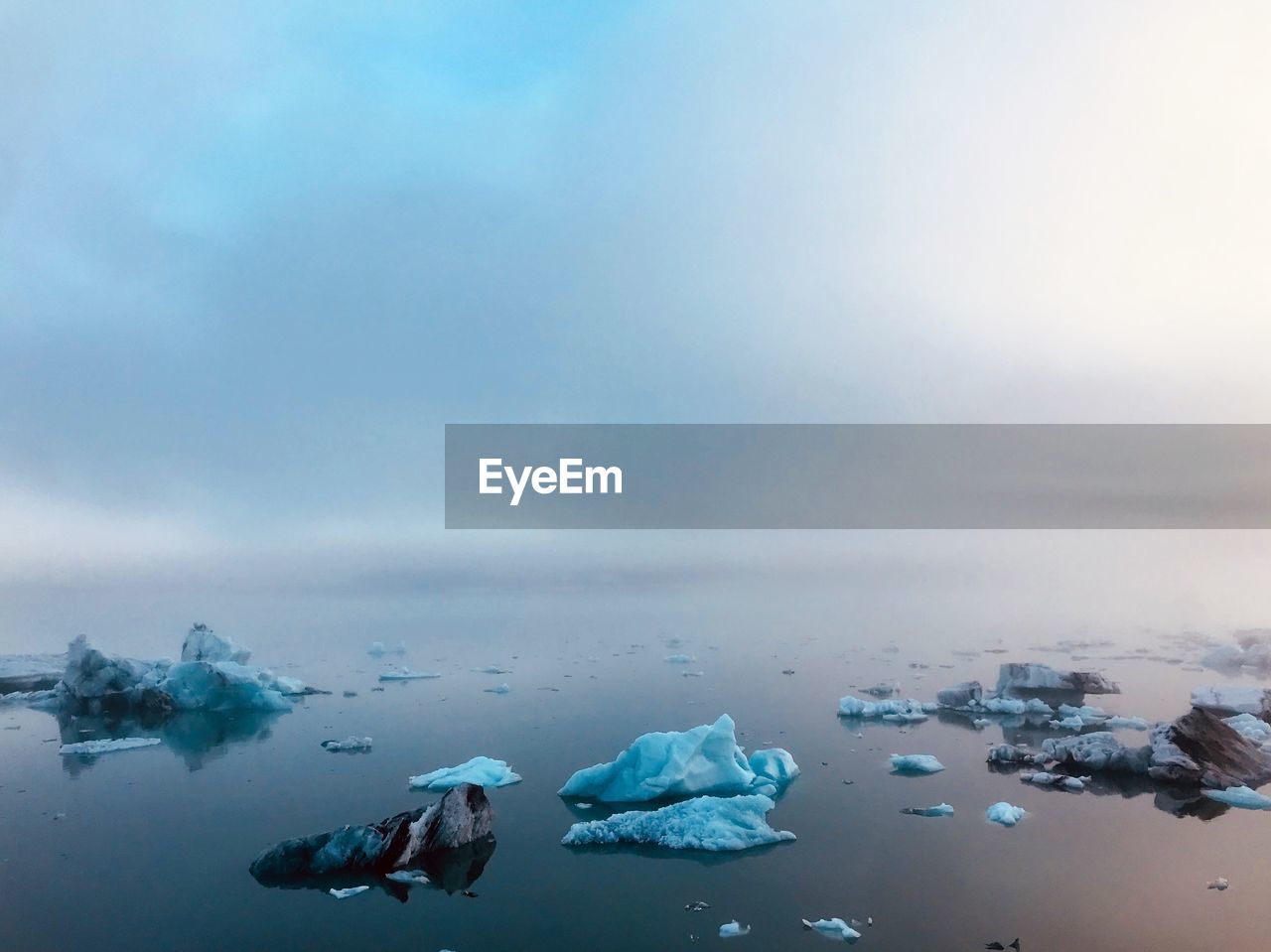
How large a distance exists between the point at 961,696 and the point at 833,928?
1239 cm

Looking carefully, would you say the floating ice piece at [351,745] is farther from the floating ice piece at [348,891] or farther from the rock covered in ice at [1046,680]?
the rock covered in ice at [1046,680]

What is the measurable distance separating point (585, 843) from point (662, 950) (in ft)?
8.00

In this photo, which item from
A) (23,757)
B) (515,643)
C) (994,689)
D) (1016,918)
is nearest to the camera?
(1016,918)

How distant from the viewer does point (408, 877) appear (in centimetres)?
877

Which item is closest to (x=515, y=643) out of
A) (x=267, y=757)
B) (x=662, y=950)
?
(x=267, y=757)

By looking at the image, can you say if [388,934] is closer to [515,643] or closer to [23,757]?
[23,757]

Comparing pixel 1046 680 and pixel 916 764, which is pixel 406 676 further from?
pixel 1046 680

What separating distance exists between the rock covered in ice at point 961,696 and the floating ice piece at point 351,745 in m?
12.7

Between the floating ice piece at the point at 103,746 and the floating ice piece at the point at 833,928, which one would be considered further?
the floating ice piece at the point at 103,746

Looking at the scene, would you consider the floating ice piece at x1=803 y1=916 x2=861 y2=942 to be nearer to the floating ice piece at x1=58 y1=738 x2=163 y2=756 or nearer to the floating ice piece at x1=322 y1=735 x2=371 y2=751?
the floating ice piece at x1=322 y1=735 x2=371 y2=751

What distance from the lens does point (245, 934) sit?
25.2 feet

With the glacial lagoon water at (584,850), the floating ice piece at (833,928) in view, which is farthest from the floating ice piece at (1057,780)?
the floating ice piece at (833,928)

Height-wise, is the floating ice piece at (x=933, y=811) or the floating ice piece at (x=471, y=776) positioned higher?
the floating ice piece at (x=471, y=776)

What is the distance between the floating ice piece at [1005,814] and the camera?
1064cm
